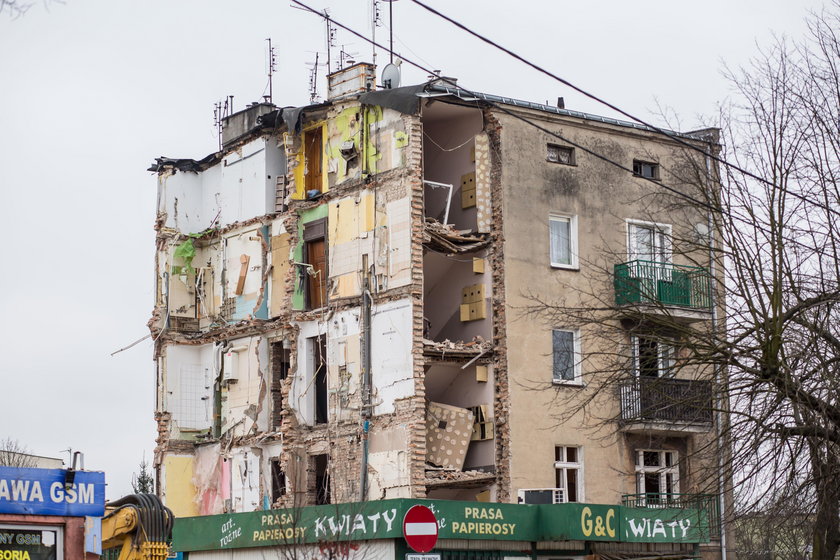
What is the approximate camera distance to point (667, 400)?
29547mm

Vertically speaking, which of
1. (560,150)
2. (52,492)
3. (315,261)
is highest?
(560,150)

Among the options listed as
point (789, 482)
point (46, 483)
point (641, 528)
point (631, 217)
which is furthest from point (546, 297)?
point (46, 483)

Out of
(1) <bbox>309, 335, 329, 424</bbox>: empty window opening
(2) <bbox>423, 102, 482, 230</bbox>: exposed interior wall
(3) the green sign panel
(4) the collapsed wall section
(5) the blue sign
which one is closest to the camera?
(5) the blue sign

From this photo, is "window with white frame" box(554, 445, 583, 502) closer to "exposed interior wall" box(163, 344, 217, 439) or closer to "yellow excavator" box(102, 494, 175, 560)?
"exposed interior wall" box(163, 344, 217, 439)

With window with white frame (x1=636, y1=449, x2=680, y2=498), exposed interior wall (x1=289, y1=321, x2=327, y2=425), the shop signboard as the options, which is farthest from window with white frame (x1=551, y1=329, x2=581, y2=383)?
the shop signboard

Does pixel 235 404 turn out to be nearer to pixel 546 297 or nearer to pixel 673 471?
pixel 546 297

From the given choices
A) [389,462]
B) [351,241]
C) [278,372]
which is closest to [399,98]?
[351,241]

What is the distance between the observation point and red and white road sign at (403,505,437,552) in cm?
1984

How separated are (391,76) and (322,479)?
1088 centimetres

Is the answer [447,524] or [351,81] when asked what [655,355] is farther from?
[351,81]

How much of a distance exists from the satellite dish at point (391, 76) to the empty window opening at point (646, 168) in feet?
22.2

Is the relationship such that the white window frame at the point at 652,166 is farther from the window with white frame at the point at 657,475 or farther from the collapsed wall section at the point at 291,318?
the window with white frame at the point at 657,475

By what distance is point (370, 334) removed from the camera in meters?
37.5

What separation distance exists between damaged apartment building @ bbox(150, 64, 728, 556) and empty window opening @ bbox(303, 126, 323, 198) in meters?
0.06
